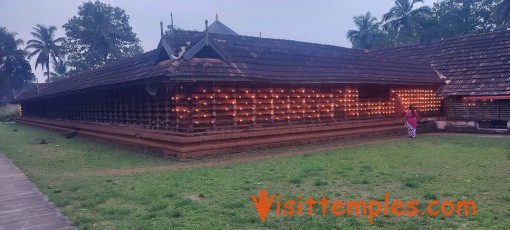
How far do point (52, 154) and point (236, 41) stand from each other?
8440mm

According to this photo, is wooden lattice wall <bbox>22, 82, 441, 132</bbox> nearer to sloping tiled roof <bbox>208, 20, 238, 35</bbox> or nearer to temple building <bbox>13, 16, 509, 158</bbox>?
temple building <bbox>13, 16, 509, 158</bbox>

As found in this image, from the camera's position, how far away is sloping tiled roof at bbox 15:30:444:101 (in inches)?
505

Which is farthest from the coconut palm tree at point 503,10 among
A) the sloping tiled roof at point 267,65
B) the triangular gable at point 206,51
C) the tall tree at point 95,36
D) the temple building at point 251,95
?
the tall tree at point 95,36

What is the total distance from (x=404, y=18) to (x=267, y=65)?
35199 millimetres

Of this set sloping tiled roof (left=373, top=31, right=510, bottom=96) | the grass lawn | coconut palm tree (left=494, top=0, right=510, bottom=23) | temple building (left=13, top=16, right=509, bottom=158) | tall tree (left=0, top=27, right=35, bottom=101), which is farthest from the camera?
tall tree (left=0, top=27, right=35, bottom=101)

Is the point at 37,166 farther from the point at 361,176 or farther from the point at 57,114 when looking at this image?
the point at 57,114

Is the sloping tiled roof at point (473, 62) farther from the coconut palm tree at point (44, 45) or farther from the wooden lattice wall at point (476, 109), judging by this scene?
the coconut palm tree at point (44, 45)

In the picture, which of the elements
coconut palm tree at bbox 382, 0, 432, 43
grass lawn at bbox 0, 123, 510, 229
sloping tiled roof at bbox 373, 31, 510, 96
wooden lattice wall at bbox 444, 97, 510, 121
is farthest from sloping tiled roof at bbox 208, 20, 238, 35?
coconut palm tree at bbox 382, 0, 432, 43

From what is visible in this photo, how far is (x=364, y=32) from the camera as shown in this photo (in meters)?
50.7

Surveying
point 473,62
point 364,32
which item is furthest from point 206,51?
point 364,32

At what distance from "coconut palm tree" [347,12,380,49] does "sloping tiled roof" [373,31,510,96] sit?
25.7 meters

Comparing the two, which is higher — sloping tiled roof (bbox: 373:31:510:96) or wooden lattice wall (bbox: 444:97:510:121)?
sloping tiled roof (bbox: 373:31:510:96)

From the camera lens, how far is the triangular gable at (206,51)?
12.9 metres

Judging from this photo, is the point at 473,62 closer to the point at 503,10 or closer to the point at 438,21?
the point at 503,10
